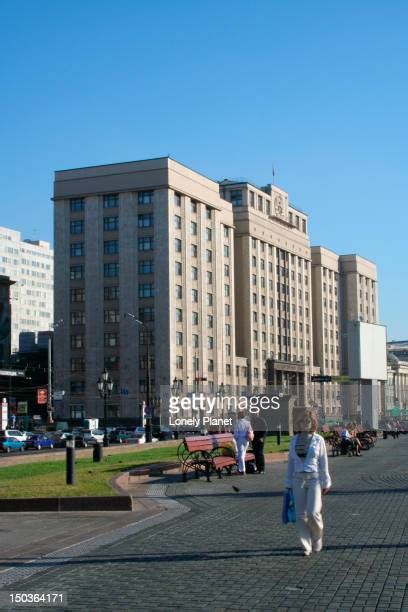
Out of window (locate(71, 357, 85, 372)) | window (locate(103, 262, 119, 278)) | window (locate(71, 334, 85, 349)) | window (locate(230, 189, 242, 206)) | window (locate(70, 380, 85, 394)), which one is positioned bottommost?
window (locate(70, 380, 85, 394))

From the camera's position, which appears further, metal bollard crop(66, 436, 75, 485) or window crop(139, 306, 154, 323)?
window crop(139, 306, 154, 323)

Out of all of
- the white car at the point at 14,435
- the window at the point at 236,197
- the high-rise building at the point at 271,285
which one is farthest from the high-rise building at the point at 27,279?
the white car at the point at 14,435

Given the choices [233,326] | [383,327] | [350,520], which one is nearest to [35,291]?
[233,326]

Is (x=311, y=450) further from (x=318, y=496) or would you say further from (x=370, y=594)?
(x=370, y=594)

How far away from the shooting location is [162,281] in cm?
9456

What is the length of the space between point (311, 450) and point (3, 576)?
12.2 ft

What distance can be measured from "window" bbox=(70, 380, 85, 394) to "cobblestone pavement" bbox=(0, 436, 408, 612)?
269ft

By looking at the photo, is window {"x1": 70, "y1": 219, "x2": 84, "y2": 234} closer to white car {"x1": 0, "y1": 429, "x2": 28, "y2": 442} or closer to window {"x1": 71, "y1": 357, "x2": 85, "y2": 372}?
window {"x1": 71, "y1": 357, "x2": 85, "y2": 372}

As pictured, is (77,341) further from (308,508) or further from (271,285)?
(308,508)

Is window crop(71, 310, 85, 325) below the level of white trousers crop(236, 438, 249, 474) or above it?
above

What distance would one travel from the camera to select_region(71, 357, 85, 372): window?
97.4 metres

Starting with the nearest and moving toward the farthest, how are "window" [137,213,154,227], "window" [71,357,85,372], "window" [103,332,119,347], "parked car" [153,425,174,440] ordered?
"parked car" [153,425,174,440] → "window" [137,213,154,227] → "window" [103,332,119,347] → "window" [71,357,85,372]

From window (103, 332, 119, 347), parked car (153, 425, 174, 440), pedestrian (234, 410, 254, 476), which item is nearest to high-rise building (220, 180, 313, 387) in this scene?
window (103, 332, 119, 347)

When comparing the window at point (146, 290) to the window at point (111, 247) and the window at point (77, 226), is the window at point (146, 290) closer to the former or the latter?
the window at point (111, 247)
